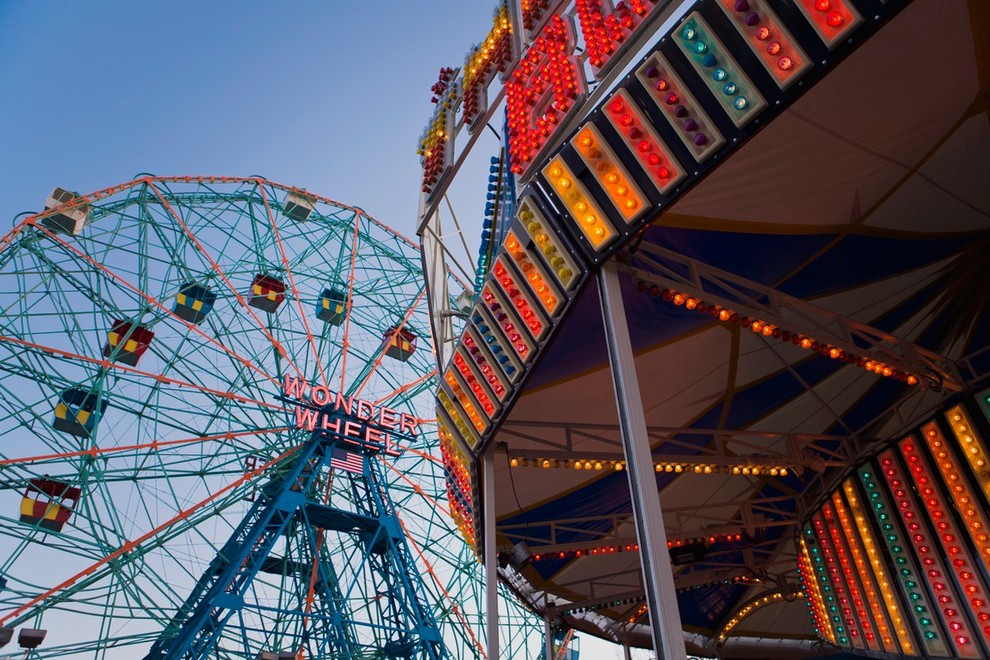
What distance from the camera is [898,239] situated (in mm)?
8742

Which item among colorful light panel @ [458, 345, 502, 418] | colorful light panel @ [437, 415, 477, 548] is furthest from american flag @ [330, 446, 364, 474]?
colorful light panel @ [458, 345, 502, 418]

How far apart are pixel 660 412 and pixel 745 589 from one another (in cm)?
1113

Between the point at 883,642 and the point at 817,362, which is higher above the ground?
the point at 817,362

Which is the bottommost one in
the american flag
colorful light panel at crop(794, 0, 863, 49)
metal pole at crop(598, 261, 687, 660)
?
metal pole at crop(598, 261, 687, 660)

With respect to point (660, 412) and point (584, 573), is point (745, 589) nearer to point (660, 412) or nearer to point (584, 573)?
point (584, 573)

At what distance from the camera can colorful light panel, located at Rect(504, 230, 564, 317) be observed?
7.33 metres

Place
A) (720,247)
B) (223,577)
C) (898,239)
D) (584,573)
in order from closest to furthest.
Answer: (720,247) < (898,239) < (584,573) < (223,577)

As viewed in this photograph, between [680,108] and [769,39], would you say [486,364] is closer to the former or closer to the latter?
[680,108]

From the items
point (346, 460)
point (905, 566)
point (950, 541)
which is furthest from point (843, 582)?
point (346, 460)

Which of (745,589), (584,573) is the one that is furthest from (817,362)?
(745,589)

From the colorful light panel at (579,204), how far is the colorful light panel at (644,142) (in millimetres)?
642

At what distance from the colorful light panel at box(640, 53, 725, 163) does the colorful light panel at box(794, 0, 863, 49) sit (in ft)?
3.17

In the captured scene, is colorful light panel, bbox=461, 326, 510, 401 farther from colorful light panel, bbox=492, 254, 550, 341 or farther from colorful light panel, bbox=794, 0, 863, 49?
colorful light panel, bbox=794, 0, 863, 49

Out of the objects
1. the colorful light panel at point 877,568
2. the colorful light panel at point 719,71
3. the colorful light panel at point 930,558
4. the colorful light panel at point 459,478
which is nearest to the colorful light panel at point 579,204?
the colorful light panel at point 719,71
